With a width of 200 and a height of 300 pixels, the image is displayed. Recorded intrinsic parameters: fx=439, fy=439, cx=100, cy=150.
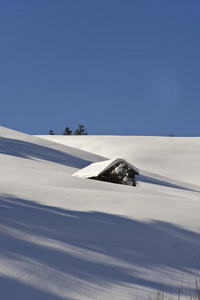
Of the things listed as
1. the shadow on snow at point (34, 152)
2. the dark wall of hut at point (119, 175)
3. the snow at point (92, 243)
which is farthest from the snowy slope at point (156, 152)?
the snow at point (92, 243)

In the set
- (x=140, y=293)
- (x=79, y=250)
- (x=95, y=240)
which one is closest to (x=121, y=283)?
(x=140, y=293)

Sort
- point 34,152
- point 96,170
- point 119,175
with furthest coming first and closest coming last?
point 34,152, point 119,175, point 96,170

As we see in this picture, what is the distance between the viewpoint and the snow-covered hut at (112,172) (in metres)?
14.4

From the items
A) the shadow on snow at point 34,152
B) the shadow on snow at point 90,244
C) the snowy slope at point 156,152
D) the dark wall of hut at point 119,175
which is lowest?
the shadow on snow at point 90,244

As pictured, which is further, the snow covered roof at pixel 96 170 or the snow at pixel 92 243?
the snow covered roof at pixel 96 170

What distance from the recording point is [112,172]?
48.1 feet

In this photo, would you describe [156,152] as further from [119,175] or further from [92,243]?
[92,243]

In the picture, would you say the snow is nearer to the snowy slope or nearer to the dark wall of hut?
the dark wall of hut

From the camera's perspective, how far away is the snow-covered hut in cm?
1435

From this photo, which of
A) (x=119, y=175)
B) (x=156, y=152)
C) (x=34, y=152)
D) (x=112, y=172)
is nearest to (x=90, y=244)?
(x=112, y=172)

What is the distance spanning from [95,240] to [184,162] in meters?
29.0

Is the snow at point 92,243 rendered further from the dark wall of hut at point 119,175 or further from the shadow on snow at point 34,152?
the shadow on snow at point 34,152

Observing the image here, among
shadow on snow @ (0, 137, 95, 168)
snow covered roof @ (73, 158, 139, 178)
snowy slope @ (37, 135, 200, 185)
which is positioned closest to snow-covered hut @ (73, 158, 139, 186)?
snow covered roof @ (73, 158, 139, 178)

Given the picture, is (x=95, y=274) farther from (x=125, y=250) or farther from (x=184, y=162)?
(x=184, y=162)
